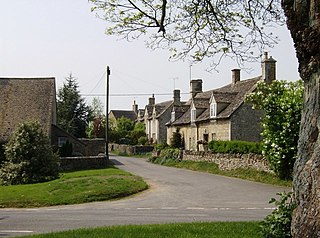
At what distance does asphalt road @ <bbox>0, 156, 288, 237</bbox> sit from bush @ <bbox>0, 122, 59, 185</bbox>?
651 centimetres

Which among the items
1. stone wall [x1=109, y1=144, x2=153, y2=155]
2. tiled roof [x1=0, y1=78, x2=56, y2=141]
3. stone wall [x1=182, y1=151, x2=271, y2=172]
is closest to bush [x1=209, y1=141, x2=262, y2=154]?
stone wall [x1=182, y1=151, x2=271, y2=172]

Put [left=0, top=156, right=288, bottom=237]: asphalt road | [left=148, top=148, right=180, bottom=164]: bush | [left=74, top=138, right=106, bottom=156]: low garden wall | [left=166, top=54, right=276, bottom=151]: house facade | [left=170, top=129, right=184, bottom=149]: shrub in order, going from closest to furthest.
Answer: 1. [left=0, top=156, right=288, bottom=237]: asphalt road
2. [left=166, top=54, right=276, bottom=151]: house facade
3. [left=148, top=148, right=180, bottom=164]: bush
4. [left=74, top=138, right=106, bottom=156]: low garden wall
5. [left=170, top=129, right=184, bottom=149]: shrub

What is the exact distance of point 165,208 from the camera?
18859 millimetres

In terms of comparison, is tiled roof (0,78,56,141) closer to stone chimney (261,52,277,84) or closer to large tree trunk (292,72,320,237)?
stone chimney (261,52,277,84)

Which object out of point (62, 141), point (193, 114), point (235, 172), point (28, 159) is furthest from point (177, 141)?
point (28, 159)

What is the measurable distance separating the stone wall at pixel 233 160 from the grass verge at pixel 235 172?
0.33 meters

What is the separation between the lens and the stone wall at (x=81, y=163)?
36.9m

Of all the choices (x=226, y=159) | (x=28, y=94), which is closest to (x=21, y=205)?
(x=226, y=159)

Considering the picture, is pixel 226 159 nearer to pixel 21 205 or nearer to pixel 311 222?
pixel 21 205

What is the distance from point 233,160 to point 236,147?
101cm

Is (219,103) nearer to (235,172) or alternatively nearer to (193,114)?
(193,114)

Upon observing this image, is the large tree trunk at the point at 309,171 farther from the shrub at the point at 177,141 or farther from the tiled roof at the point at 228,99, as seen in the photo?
the shrub at the point at 177,141

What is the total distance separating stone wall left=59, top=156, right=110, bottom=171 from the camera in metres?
36.9

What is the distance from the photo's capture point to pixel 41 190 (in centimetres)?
2467
